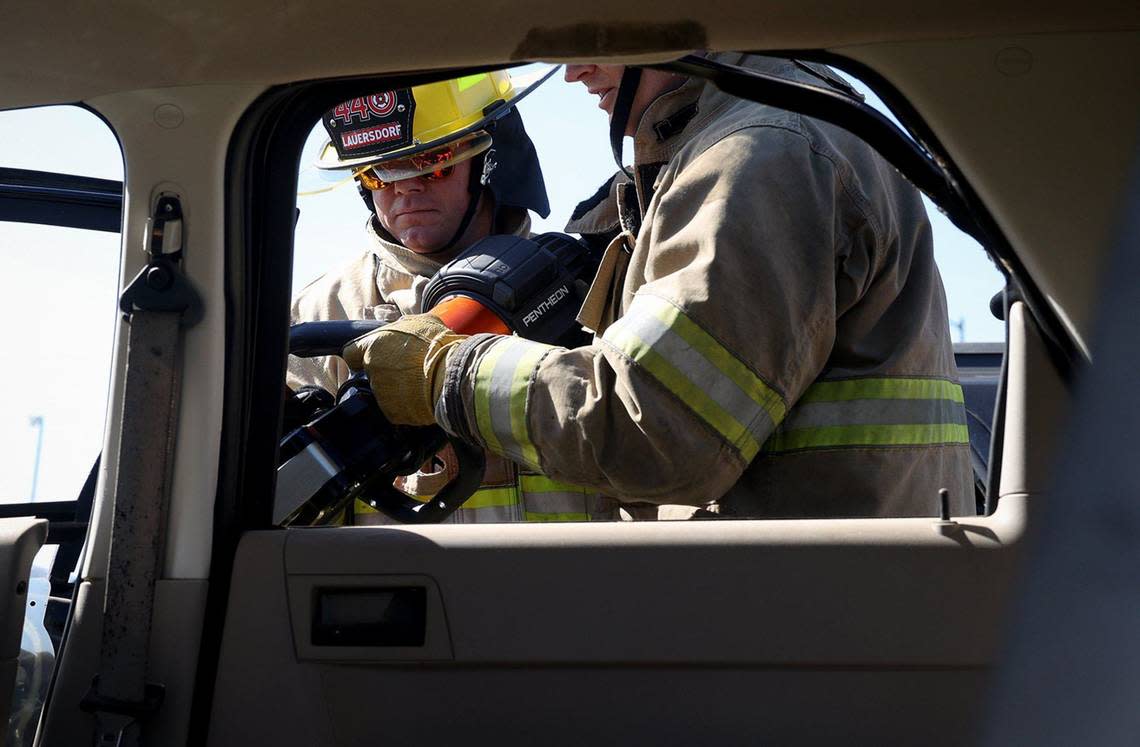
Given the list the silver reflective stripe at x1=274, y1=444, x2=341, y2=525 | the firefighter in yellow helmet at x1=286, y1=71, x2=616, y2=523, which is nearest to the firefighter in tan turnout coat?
Result: the silver reflective stripe at x1=274, y1=444, x2=341, y2=525

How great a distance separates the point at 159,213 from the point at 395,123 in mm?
2140

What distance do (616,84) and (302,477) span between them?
3.58ft

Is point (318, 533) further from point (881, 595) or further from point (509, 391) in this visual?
point (881, 595)

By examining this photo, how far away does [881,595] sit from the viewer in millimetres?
1278

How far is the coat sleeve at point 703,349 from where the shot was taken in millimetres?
1754

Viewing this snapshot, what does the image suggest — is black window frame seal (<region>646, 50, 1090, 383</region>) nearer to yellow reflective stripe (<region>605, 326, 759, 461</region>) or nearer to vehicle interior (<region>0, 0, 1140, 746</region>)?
vehicle interior (<region>0, 0, 1140, 746</region>)

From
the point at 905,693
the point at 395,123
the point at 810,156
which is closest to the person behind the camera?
the point at 905,693

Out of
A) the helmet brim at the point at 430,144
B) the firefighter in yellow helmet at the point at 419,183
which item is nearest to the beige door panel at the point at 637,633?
the firefighter in yellow helmet at the point at 419,183

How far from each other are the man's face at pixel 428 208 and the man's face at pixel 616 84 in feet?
3.89

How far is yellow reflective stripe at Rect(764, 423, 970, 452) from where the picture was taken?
194cm

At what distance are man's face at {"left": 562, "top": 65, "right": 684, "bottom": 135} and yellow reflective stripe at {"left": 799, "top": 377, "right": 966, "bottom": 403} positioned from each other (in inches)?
28.3

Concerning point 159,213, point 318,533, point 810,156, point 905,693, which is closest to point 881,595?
point 905,693

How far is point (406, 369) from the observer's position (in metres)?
2.05

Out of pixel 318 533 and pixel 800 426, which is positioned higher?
pixel 800 426
